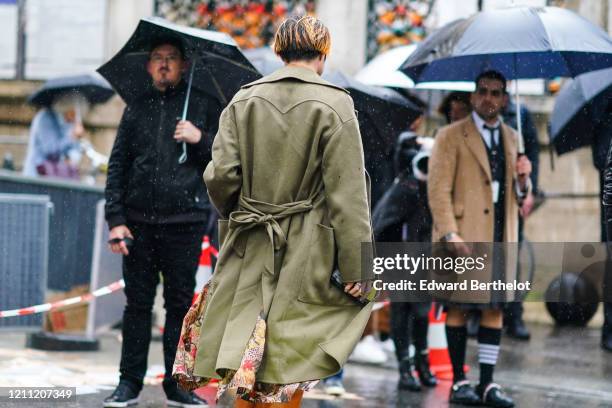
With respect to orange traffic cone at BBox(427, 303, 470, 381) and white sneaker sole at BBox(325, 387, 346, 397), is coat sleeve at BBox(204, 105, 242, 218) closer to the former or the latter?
white sneaker sole at BBox(325, 387, 346, 397)

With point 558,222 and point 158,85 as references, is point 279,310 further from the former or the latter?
point 558,222

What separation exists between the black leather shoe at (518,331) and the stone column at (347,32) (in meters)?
4.07

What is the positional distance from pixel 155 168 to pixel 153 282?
671mm

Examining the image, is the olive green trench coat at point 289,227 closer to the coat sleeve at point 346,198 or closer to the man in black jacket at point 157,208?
the coat sleeve at point 346,198

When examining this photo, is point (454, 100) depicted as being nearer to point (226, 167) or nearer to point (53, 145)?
point (226, 167)

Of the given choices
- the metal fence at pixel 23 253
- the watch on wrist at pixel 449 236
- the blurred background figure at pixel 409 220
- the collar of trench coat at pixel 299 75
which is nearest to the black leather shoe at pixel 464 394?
the blurred background figure at pixel 409 220

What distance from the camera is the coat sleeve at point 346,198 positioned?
5320mm

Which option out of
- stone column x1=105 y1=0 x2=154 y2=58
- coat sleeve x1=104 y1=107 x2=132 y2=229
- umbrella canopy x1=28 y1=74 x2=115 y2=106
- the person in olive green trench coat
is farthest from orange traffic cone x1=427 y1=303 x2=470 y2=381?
stone column x1=105 y1=0 x2=154 y2=58

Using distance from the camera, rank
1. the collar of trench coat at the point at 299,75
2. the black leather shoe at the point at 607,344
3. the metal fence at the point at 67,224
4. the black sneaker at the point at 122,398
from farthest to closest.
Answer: the metal fence at the point at 67,224 → the black leather shoe at the point at 607,344 → the black sneaker at the point at 122,398 → the collar of trench coat at the point at 299,75

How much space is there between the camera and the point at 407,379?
28.7 feet

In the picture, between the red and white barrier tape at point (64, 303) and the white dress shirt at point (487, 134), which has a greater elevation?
the white dress shirt at point (487, 134)

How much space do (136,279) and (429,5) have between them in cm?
819

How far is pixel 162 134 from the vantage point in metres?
7.26

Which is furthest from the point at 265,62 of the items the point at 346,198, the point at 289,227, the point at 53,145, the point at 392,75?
the point at 346,198
